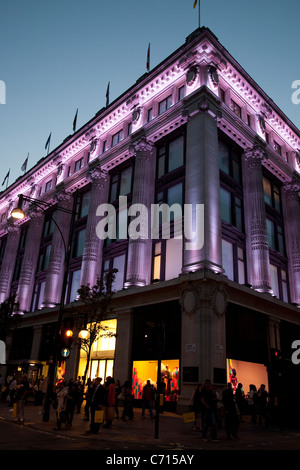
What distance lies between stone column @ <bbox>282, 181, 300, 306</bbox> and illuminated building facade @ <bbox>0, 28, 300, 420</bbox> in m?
0.12

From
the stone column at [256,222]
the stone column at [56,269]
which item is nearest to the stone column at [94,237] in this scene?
the stone column at [56,269]

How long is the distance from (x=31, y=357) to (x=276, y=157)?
1213 inches

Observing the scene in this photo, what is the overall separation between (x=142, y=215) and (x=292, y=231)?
1513 cm

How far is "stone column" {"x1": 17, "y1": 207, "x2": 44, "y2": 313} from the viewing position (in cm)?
4144

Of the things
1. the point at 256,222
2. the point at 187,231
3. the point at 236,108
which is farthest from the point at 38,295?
the point at 236,108

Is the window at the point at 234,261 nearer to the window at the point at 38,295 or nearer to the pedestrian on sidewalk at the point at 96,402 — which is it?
the pedestrian on sidewalk at the point at 96,402

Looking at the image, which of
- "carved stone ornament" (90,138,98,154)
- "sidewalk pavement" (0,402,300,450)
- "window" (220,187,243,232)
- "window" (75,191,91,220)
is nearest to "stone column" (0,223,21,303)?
"window" (75,191,91,220)

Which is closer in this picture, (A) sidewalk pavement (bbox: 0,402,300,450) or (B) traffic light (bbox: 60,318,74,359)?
(A) sidewalk pavement (bbox: 0,402,300,450)

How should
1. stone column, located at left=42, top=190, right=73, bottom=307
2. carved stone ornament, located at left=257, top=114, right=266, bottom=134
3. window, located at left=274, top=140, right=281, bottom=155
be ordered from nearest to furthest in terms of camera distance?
carved stone ornament, located at left=257, top=114, right=266, bottom=134
stone column, located at left=42, top=190, right=73, bottom=307
window, located at left=274, top=140, right=281, bottom=155

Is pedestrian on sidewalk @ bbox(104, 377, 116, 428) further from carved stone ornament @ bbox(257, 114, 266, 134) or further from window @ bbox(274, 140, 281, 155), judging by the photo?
window @ bbox(274, 140, 281, 155)

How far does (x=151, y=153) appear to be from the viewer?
3234cm

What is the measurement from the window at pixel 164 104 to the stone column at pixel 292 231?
566 inches

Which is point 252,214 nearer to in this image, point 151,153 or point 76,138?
point 151,153

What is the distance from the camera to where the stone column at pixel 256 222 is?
28203mm
